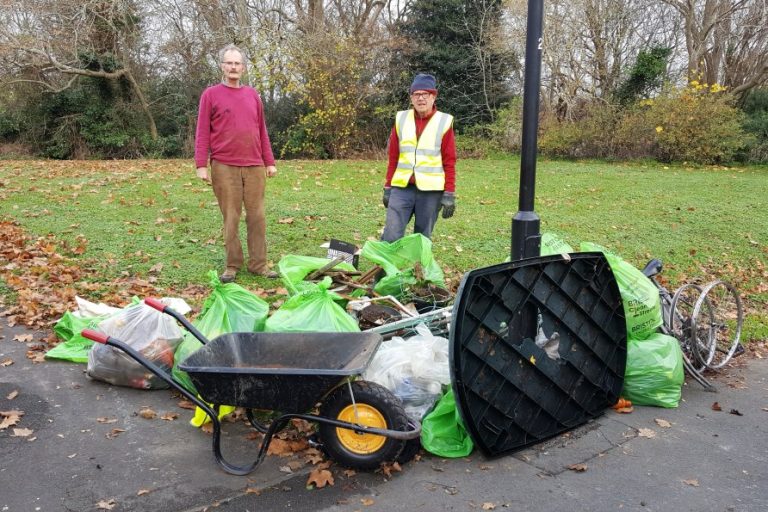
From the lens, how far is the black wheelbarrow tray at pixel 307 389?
3.11 meters

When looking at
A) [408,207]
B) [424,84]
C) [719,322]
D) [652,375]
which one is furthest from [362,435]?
[719,322]

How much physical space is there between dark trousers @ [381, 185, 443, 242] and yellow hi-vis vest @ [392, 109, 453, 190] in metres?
0.09

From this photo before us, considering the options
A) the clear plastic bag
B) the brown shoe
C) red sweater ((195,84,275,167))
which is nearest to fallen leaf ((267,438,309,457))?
the clear plastic bag

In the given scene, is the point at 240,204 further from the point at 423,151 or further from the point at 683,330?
the point at 683,330

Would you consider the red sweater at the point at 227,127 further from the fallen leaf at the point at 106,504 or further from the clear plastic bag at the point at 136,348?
the fallen leaf at the point at 106,504

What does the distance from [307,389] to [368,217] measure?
6.46 m

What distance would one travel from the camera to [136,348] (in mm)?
4305

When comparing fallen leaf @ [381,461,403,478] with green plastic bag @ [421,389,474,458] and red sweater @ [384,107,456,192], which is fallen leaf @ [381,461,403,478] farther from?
red sweater @ [384,107,456,192]

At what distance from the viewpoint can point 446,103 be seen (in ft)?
72.1

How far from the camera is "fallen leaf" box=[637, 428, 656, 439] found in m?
3.90

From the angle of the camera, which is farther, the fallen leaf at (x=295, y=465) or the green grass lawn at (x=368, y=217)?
the green grass lawn at (x=368, y=217)

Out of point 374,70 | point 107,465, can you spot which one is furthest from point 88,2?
point 107,465

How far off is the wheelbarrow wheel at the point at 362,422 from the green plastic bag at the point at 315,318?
72 centimetres

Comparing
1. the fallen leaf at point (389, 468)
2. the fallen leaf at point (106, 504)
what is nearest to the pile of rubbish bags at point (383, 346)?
the fallen leaf at point (389, 468)
